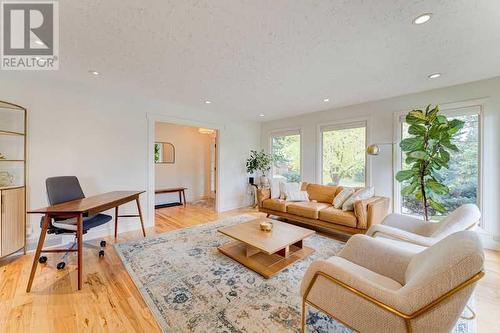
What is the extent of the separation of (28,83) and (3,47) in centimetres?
88

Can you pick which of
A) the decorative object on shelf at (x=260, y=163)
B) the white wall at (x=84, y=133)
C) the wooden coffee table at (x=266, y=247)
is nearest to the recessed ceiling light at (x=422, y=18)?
the wooden coffee table at (x=266, y=247)

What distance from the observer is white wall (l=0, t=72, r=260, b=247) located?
274cm

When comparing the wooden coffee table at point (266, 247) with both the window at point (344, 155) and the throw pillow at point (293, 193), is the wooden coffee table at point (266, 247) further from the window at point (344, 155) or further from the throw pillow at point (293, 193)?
the window at point (344, 155)

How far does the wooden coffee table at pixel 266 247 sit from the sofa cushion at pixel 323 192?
1503 mm

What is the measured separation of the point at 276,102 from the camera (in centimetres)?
396

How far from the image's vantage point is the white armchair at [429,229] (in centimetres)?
172

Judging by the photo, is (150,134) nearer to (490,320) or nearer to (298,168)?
(298,168)

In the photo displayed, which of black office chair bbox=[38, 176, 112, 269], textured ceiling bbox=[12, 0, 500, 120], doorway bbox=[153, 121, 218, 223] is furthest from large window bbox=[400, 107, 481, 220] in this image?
black office chair bbox=[38, 176, 112, 269]

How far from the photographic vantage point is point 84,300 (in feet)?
5.80

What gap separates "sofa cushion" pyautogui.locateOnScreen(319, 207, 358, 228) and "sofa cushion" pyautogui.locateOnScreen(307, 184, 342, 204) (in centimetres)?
59

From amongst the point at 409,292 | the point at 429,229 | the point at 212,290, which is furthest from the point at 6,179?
the point at 429,229

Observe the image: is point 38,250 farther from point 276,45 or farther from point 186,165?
point 186,165

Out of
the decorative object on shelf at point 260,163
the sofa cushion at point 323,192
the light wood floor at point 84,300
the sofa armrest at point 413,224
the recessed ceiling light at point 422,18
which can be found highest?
the recessed ceiling light at point 422,18

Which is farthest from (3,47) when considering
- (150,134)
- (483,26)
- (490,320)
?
(490,320)
